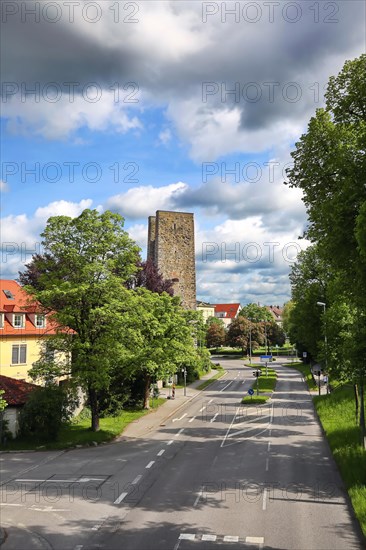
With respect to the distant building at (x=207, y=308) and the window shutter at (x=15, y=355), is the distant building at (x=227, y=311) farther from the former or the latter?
the window shutter at (x=15, y=355)

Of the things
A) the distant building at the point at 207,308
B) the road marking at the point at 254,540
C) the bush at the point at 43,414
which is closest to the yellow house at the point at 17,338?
the bush at the point at 43,414

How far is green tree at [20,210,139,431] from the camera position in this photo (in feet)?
90.6

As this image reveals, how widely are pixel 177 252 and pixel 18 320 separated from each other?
115 feet

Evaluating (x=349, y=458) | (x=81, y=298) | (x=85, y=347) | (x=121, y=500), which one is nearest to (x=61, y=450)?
(x=85, y=347)

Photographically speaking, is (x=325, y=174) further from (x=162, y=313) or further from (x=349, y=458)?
(x=162, y=313)

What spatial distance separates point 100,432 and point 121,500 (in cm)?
1254

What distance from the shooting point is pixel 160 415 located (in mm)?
38000

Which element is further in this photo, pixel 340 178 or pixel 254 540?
pixel 340 178

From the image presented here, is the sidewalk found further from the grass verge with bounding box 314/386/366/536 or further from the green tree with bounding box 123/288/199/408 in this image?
the grass verge with bounding box 314/386/366/536

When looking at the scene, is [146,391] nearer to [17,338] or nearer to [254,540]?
[17,338]

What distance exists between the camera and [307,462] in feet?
74.2

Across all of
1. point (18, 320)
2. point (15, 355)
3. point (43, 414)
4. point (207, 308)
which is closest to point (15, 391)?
point (43, 414)

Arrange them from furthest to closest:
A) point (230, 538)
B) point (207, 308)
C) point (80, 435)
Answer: point (207, 308) → point (80, 435) → point (230, 538)

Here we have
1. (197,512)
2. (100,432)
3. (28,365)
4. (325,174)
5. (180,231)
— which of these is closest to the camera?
(197,512)
